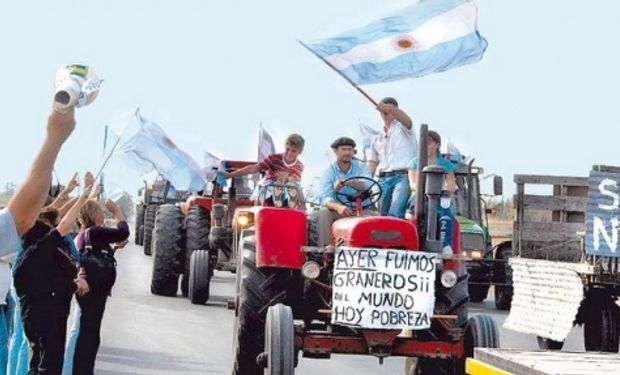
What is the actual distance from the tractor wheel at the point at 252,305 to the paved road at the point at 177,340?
2374 millimetres

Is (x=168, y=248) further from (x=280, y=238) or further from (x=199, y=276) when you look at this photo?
(x=280, y=238)

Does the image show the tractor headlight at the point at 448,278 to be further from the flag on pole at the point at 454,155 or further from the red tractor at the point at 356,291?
the flag on pole at the point at 454,155

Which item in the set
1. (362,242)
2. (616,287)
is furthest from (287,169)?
(362,242)

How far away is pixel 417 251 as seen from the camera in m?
10.9

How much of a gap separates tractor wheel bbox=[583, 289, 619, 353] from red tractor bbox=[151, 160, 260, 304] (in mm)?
6700

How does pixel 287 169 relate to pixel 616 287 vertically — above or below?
above

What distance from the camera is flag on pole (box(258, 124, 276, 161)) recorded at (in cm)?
2606

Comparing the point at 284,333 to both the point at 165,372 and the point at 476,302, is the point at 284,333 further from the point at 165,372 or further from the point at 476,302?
the point at 476,302

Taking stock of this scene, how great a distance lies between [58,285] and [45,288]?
0.09m

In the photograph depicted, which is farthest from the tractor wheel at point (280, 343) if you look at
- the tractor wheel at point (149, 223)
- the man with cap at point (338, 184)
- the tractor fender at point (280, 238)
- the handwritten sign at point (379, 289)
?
the tractor wheel at point (149, 223)

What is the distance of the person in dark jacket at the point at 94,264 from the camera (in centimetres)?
1139

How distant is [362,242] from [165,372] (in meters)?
3.71

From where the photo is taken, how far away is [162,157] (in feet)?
84.9

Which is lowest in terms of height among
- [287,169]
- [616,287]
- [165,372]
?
[165,372]
